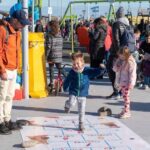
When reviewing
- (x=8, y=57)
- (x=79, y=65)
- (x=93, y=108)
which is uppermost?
(x=8, y=57)

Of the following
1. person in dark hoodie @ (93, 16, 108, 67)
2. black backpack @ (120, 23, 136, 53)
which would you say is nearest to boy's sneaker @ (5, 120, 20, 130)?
black backpack @ (120, 23, 136, 53)

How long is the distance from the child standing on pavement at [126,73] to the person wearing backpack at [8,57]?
221 centimetres

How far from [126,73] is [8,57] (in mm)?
2495

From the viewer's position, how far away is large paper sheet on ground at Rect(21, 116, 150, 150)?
698 centimetres

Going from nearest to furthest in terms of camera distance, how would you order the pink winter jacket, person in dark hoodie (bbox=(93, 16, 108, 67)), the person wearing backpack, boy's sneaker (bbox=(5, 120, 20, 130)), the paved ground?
the person wearing backpack < the paved ground < boy's sneaker (bbox=(5, 120, 20, 130)) < the pink winter jacket < person in dark hoodie (bbox=(93, 16, 108, 67))

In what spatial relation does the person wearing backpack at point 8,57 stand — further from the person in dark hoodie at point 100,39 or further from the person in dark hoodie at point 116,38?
the person in dark hoodie at point 100,39

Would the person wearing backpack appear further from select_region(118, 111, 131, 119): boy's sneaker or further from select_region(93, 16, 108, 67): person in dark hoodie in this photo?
select_region(93, 16, 108, 67): person in dark hoodie

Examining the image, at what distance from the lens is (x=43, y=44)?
1112 centimetres

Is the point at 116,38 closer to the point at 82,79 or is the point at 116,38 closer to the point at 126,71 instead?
the point at 126,71

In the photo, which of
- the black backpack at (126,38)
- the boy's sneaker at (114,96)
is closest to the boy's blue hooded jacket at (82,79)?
the boy's sneaker at (114,96)

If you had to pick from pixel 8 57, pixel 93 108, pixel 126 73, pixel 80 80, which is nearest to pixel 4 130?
pixel 8 57

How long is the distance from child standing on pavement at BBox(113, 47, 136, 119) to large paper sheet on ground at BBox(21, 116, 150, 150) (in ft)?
1.30

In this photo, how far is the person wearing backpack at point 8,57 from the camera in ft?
23.9

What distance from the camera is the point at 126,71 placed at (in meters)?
8.95
